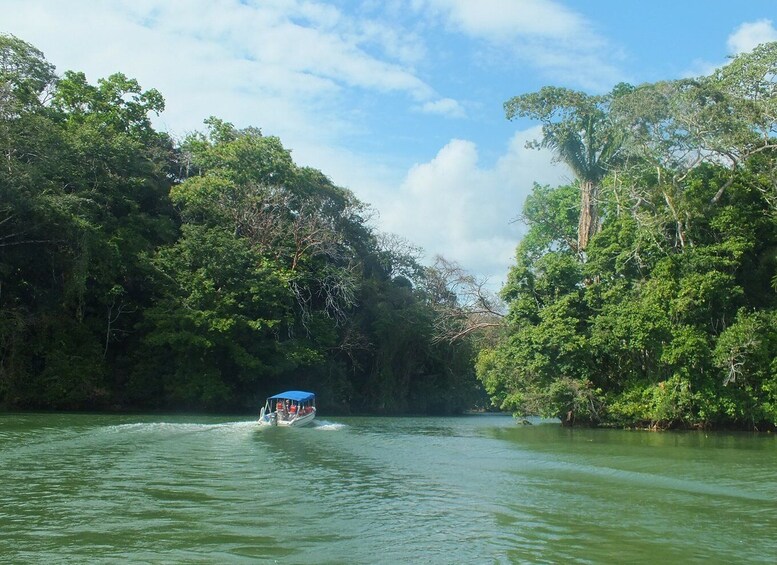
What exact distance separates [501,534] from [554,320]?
70.6 feet

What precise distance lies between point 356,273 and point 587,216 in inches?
617

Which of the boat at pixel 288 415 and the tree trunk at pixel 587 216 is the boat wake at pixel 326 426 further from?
the tree trunk at pixel 587 216

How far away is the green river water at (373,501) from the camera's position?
9.87 metres

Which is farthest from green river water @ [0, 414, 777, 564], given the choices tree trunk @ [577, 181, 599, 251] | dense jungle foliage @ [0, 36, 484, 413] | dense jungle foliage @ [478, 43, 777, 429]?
tree trunk @ [577, 181, 599, 251]

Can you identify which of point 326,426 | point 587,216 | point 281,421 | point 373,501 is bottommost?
point 373,501

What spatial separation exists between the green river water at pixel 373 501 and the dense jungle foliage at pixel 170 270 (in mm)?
12201

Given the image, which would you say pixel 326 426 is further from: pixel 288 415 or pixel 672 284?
pixel 672 284

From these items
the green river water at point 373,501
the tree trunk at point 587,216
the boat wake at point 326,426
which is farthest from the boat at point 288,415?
the tree trunk at point 587,216

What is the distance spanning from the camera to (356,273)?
4709 cm

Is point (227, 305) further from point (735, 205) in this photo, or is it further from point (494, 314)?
point (735, 205)

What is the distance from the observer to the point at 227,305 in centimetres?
3947

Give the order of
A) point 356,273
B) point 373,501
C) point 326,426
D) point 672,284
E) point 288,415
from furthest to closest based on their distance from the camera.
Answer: point 356,273 → point 326,426 → point 288,415 → point 672,284 → point 373,501

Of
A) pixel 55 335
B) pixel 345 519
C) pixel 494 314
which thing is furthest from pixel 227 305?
pixel 345 519

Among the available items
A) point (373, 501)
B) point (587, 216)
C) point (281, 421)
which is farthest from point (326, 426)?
point (373, 501)
